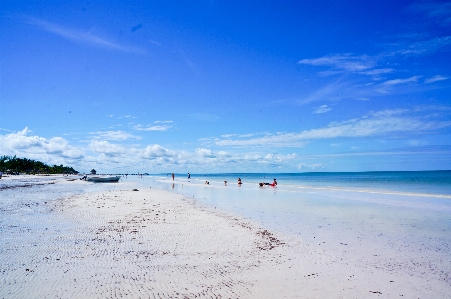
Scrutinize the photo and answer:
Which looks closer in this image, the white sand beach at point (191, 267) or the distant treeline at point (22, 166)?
the white sand beach at point (191, 267)

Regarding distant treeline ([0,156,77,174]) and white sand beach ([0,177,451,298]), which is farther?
distant treeline ([0,156,77,174])

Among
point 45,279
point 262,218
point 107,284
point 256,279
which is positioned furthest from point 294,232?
point 45,279

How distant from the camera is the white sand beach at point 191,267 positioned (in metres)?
6.38

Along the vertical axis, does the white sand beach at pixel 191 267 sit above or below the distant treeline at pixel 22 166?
below

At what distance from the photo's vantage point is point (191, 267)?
26.1ft

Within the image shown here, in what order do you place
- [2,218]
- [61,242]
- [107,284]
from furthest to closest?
[2,218]
[61,242]
[107,284]

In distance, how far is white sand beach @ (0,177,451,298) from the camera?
6.38 m

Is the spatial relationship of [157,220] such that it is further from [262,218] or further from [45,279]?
[45,279]

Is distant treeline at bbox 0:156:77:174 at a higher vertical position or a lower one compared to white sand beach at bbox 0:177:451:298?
higher

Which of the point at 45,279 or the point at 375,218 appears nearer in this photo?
the point at 45,279

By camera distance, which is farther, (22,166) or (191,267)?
(22,166)

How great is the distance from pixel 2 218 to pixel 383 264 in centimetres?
1766

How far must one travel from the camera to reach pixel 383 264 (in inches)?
332

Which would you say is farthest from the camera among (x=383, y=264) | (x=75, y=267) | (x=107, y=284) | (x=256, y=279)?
(x=383, y=264)
